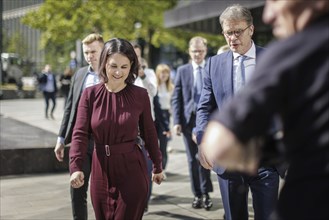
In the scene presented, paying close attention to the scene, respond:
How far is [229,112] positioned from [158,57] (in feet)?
155

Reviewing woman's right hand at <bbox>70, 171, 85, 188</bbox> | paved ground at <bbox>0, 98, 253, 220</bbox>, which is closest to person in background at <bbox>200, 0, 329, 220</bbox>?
woman's right hand at <bbox>70, 171, 85, 188</bbox>

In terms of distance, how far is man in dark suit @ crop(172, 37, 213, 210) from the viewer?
22.7 feet

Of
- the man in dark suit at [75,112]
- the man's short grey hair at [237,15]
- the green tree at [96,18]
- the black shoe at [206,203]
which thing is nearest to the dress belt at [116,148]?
the man in dark suit at [75,112]

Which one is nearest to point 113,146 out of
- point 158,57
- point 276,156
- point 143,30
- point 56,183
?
point 276,156

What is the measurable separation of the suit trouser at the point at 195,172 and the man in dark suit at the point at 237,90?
103 inches

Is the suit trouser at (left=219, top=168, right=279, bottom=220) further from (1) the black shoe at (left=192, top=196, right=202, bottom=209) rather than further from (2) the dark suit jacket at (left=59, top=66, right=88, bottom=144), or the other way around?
(1) the black shoe at (left=192, top=196, right=202, bottom=209)

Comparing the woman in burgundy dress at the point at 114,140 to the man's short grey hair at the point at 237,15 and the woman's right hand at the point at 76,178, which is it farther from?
the man's short grey hair at the point at 237,15

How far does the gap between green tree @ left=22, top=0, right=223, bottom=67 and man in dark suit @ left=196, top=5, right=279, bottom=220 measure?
23148 mm

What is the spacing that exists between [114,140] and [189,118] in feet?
10.8

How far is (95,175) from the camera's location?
13.1ft

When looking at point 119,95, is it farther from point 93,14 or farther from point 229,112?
point 93,14

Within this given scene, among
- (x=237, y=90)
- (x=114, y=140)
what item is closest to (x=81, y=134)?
(x=114, y=140)

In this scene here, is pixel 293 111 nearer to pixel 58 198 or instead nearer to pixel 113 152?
pixel 113 152

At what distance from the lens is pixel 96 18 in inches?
1076
